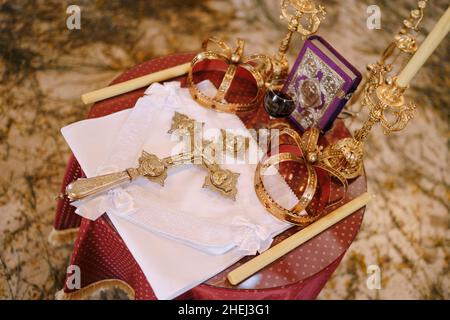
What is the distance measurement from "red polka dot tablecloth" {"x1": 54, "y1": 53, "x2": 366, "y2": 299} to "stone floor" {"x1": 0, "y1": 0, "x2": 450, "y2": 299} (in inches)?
17.2

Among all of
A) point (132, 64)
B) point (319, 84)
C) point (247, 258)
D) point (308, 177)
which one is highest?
point (319, 84)

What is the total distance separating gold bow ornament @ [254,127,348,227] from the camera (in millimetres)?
1062

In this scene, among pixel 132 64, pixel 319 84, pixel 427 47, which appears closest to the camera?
pixel 427 47

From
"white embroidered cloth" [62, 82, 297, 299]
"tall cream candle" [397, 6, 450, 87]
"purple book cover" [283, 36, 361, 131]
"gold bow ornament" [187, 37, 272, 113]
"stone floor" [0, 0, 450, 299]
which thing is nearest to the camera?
"tall cream candle" [397, 6, 450, 87]

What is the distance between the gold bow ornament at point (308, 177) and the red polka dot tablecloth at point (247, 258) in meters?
0.05

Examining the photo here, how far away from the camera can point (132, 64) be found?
7.04 ft

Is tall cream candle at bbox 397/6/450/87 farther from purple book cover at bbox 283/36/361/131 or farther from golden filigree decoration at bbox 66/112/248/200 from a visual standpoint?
golden filigree decoration at bbox 66/112/248/200

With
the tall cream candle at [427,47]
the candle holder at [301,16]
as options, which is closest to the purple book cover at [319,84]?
the candle holder at [301,16]

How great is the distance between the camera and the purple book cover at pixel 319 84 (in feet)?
3.60

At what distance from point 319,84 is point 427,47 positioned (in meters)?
0.35

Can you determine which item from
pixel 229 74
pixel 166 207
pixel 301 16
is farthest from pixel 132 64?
pixel 166 207

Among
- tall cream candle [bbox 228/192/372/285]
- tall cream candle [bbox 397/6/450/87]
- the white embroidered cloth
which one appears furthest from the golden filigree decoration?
tall cream candle [bbox 397/6/450/87]

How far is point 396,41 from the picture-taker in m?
1.09

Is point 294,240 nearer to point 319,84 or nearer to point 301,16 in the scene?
point 319,84
